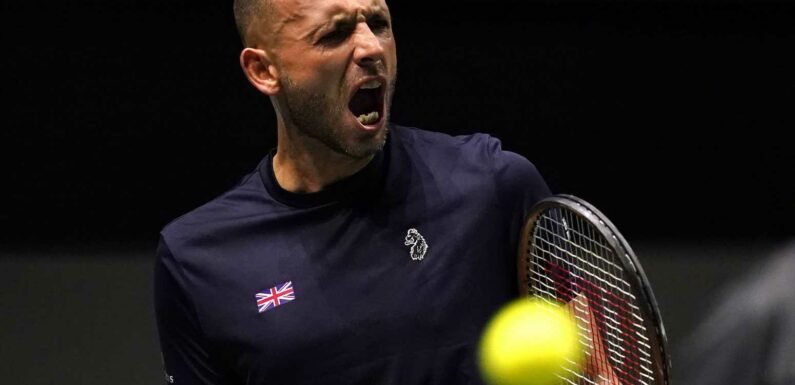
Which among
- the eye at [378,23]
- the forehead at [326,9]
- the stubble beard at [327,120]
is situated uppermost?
the forehead at [326,9]

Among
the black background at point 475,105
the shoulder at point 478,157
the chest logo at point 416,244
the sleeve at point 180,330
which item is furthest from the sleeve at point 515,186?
the black background at point 475,105

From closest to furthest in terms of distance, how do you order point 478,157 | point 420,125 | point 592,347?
point 592,347 < point 478,157 < point 420,125

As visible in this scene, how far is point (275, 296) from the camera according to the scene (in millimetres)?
2254

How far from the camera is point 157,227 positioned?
361 cm

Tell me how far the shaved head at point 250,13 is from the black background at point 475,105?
117 cm

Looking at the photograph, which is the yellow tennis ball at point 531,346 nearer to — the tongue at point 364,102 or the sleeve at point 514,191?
the sleeve at point 514,191

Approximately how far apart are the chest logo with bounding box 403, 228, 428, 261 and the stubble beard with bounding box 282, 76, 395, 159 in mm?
137

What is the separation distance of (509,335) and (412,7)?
1.48 metres

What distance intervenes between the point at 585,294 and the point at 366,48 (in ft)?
1.63

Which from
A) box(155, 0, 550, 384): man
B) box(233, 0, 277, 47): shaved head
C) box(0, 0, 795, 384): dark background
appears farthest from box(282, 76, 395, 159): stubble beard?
box(0, 0, 795, 384): dark background

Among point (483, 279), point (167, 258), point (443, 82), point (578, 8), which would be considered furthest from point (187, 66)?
point (483, 279)

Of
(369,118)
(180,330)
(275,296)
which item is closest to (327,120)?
(369,118)

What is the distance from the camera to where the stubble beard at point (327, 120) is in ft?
7.30

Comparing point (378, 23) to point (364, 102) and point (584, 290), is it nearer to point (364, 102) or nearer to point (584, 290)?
point (364, 102)
